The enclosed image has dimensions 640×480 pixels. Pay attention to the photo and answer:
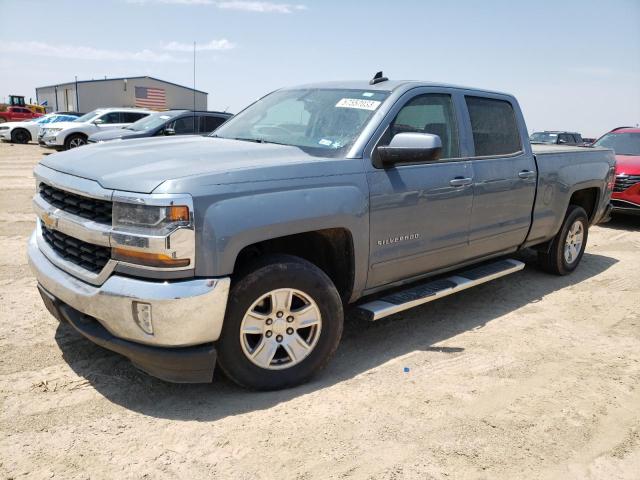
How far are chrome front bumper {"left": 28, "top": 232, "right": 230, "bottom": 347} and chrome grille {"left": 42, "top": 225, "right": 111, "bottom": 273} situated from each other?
13 centimetres

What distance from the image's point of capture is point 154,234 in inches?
106

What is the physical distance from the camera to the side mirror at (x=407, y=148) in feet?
11.3

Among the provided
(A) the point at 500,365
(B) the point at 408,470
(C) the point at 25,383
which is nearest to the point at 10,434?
(C) the point at 25,383

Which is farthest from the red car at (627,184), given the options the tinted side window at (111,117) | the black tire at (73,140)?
the black tire at (73,140)

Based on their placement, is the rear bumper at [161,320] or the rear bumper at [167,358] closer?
the rear bumper at [161,320]

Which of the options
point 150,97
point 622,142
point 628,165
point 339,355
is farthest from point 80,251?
point 150,97

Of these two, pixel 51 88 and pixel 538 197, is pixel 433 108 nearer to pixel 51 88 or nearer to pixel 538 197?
pixel 538 197

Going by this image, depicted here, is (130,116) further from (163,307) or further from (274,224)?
(163,307)

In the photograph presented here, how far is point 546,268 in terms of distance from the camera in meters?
6.03

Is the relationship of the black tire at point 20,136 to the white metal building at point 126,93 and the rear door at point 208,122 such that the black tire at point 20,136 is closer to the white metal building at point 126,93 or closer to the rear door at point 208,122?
the rear door at point 208,122

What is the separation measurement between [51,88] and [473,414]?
56893mm

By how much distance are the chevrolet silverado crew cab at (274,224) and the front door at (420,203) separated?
1cm

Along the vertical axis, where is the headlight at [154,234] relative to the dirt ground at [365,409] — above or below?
above

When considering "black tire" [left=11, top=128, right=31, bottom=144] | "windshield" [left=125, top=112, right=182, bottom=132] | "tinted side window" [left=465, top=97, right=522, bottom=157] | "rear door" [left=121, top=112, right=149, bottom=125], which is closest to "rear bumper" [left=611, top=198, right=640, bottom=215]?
"tinted side window" [left=465, top=97, right=522, bottom=157]
